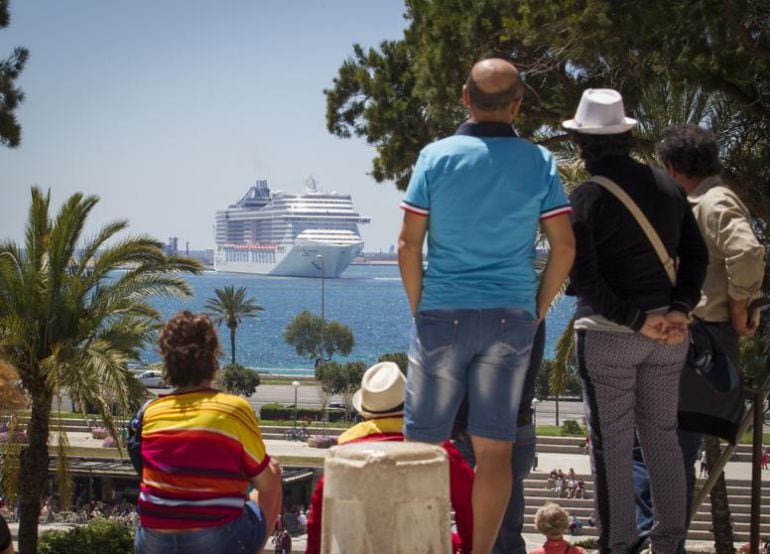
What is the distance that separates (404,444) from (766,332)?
12011 mm

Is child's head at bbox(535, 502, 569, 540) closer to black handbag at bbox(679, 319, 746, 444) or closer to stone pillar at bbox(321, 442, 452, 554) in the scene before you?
black handbag at bbox(679, 319, 746, 444)

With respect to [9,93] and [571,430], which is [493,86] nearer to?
[9,93]

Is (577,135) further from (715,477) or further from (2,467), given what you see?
(2,467)

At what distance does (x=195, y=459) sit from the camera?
11.1 feet

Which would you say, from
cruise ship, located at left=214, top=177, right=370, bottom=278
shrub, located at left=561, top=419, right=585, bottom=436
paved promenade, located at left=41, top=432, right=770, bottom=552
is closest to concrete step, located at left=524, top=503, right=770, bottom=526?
paved promenade, located at left=41, top=432, right=770, bottom=552

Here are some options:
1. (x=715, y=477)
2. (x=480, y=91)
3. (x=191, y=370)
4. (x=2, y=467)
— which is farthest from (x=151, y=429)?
(x=2, y=467)

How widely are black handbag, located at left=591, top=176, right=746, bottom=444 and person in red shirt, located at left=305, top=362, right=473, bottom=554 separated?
858 millimetres

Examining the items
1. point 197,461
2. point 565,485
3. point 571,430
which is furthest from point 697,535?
point 197,461

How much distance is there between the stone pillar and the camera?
2816 millimetres

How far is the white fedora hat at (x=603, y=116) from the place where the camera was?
3.75 meters

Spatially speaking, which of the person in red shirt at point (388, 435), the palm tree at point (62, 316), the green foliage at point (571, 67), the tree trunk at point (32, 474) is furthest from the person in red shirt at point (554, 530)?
the tree trunk at point (32, 474)

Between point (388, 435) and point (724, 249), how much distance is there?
4.34ft

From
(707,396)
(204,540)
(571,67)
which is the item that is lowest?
(204,540)

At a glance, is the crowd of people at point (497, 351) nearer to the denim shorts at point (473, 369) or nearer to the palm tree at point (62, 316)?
the denim shorts at point (473, 369)
